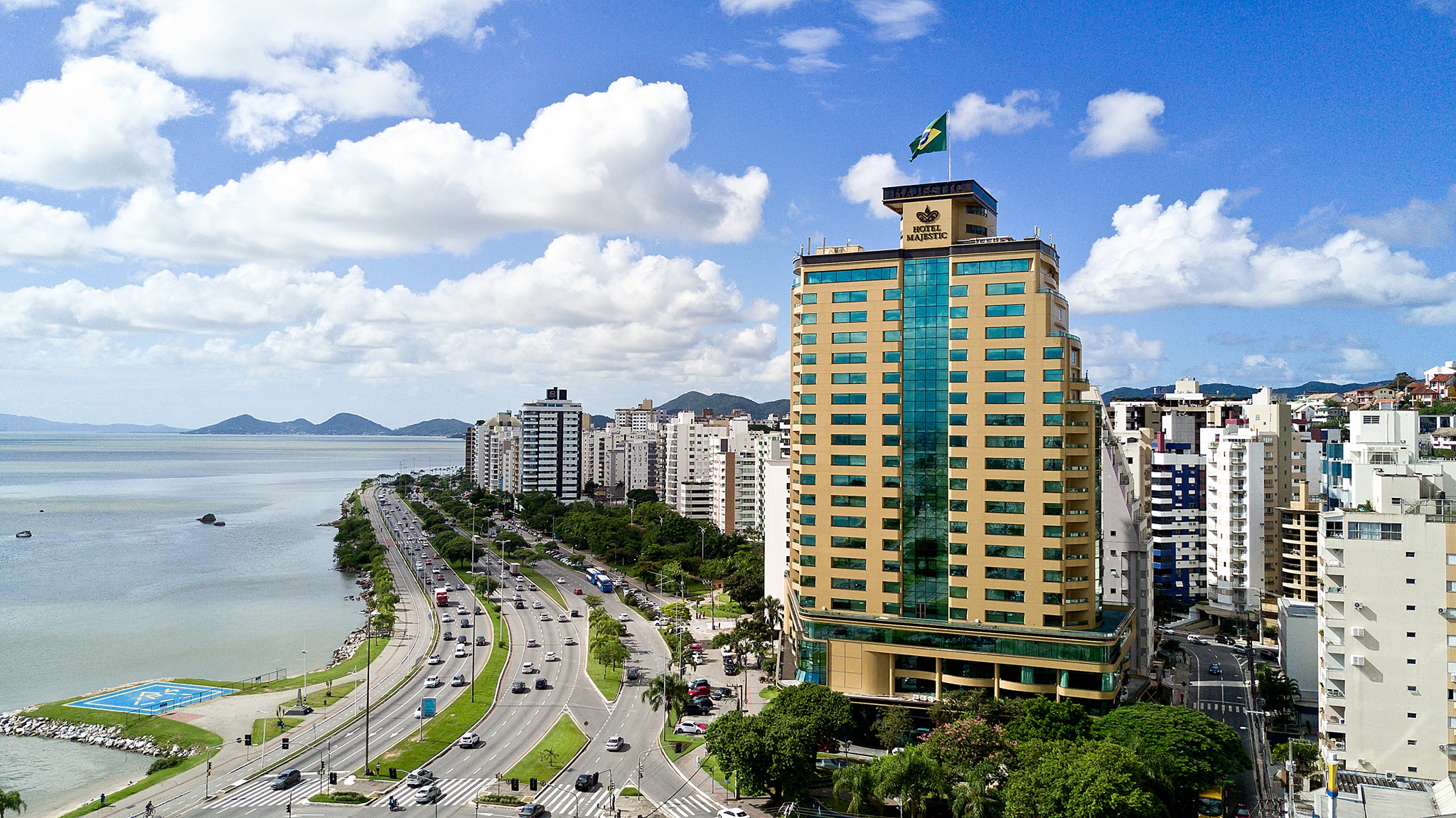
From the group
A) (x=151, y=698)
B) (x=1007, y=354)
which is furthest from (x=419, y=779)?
(x=1007, y=354)

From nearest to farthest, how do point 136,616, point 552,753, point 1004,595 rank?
point 552,753, point 1004,595, point 136,616

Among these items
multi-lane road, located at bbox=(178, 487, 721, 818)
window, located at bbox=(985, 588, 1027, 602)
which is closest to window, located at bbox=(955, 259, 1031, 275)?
window, located at bbox=(985, 588, 1027, 602)

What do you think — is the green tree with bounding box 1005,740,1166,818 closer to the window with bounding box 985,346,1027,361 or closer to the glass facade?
the glass facade

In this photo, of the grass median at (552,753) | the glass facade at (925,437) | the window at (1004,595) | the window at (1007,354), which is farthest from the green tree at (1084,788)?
the grass median at (552,753)

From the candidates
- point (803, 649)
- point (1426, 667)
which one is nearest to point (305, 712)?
point (803, 649)

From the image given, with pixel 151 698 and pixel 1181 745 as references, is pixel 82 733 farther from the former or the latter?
pixel 1181 745

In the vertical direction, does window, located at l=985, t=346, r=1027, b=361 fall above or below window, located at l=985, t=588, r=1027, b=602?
above
